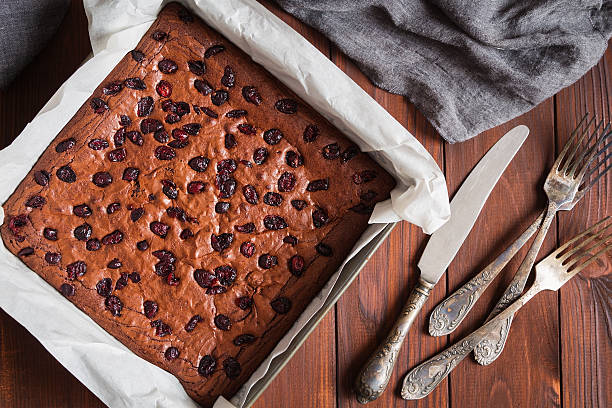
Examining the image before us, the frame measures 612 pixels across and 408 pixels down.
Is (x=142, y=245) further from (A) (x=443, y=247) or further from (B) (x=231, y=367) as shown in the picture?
(A) (x=443, y=247)

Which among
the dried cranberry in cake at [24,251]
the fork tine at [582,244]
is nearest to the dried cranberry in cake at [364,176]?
the fork tine at [582,244]

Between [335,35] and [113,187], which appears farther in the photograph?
[335,35]

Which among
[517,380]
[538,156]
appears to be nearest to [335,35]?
[538,156]

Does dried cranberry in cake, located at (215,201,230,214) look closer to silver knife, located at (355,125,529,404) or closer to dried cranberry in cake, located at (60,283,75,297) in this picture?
Result: dried cranberry in cake, located at (60,283,75,297)

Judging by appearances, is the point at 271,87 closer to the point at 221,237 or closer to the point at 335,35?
the point at 335,35

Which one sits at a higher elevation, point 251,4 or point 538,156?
point 251,4

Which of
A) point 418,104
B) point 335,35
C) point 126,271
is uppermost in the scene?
point 335,35

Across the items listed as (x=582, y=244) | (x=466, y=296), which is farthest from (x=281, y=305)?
(x=582, y=244)

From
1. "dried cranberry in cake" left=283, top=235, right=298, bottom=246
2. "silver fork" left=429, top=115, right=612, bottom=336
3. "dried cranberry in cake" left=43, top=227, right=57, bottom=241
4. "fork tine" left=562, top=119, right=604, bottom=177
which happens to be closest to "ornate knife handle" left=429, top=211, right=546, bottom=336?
"silver fork" left=429, top=115, right=612, bottom=336
